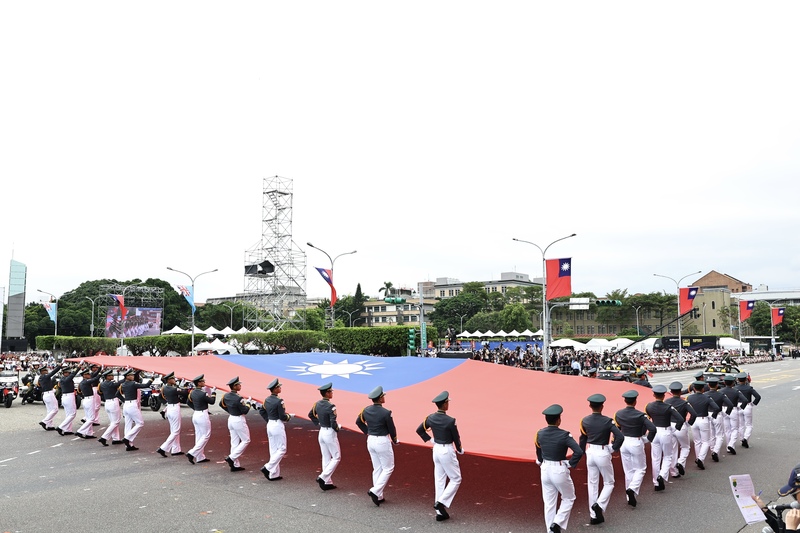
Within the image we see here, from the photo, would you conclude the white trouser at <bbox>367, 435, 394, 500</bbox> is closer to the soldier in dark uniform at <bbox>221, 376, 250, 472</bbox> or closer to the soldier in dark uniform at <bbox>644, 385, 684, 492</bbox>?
the soldier in dark uniform at <bbox>221, 376, 250, 472</bbox>

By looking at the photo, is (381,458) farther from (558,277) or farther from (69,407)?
(558,277)

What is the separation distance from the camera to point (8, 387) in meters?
24.0

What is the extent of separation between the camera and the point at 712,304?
116 metres

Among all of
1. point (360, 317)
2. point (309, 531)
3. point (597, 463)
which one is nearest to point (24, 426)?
point (309, 531)

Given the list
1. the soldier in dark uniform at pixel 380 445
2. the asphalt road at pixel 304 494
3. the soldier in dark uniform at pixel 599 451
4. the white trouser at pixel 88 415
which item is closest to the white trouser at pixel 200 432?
the asphalt road at pixel 304 494

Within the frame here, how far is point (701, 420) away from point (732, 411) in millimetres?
1872

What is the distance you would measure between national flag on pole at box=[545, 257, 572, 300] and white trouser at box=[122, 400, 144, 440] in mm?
20944

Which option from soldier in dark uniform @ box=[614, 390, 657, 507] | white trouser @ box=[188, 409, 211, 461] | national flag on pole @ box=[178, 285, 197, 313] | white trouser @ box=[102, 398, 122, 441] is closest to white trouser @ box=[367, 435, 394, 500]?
soldier in dark uniform @ box=[614, 390, 657, 507]

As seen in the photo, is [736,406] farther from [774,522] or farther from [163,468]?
[163,468]

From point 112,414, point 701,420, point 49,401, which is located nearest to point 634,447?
point 701,420

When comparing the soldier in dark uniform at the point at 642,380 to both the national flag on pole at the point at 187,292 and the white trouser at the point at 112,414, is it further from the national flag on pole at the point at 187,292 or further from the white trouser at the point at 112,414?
the national flag on pole at the point at 187,292

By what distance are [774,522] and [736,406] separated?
384 inches

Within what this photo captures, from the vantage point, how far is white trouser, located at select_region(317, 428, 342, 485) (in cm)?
988

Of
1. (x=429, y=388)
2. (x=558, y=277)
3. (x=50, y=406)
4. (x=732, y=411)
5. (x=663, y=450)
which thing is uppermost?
(x=558, y=277)
